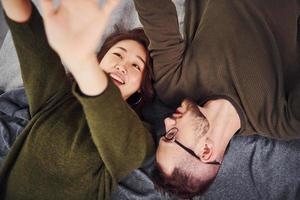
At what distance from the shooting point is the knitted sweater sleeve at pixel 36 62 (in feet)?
2.80

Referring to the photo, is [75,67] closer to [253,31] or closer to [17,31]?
[17,31]

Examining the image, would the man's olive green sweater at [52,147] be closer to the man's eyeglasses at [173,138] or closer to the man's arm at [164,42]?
the man's eyeglasses at [173,138]

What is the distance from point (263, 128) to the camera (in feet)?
3.47

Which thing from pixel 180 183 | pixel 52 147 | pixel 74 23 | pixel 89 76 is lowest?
pixel 180 183

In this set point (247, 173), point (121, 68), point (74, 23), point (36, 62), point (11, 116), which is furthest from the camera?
point (11, 116)

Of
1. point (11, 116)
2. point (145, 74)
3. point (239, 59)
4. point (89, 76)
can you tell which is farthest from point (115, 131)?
point (11, 116)

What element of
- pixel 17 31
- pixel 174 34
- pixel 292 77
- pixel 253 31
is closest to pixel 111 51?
pixel 174 34

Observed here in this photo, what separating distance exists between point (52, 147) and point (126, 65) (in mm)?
305

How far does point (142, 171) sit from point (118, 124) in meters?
0.44

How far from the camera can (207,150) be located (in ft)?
3.24

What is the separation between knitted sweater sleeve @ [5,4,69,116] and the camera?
0.85 meters

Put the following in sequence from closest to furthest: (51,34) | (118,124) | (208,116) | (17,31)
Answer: (51,34), (118,124), (17,31), (208,116)

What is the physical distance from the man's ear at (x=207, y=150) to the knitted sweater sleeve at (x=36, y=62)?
41 centimetres

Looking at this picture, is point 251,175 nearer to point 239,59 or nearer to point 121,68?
point 239,59
